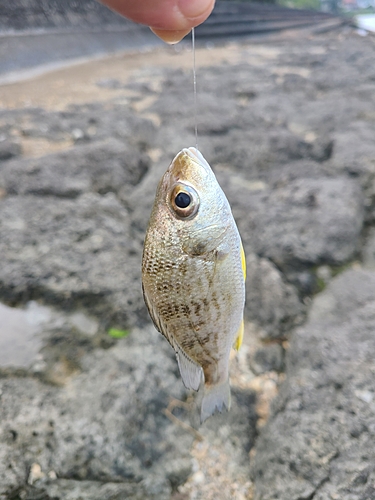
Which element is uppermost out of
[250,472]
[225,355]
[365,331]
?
[225,355]

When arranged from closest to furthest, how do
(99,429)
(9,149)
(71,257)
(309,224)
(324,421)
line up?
1. (324,421)
2. (99,429)
3. (71,257)
4. (309,224)
5. (9,149)

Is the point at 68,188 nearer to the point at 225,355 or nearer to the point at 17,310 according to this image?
the point at 17,310

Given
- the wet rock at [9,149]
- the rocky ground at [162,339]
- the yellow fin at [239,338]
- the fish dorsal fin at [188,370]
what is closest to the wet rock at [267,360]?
the rocky ground at [162,339]

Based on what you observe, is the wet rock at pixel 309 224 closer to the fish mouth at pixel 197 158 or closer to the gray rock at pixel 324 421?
the gray rock at pixel 324 421

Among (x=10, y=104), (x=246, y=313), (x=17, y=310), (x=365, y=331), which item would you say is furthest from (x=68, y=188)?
(x=10, y=104)

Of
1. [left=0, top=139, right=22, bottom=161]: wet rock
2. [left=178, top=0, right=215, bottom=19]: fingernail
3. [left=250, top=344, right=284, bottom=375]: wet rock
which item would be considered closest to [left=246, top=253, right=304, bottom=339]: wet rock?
[left=250, top=344, right=284, bottom=375]: wet rock

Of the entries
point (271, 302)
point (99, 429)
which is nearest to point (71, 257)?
point (99, 429)

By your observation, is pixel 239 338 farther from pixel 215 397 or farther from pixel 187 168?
pixel 187 168
